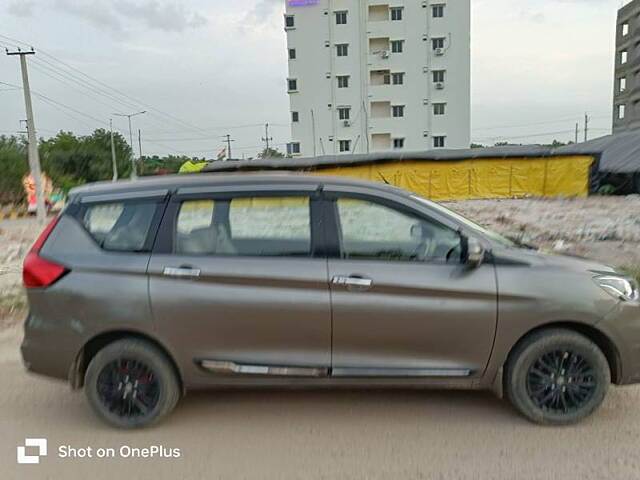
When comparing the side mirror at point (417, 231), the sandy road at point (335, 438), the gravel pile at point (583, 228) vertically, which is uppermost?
the side mirror at point (417, 231)

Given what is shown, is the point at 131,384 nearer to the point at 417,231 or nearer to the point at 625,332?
the point at 417,231

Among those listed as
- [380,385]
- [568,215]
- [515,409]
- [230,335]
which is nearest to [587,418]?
[515,409]

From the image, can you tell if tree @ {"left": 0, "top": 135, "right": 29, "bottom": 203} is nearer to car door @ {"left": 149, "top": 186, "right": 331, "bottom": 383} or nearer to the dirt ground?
the dirt ground

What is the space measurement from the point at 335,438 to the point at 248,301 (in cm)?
106

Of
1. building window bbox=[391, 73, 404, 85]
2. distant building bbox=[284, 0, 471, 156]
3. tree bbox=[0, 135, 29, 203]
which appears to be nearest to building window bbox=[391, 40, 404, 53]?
distant building bbox=[284, 0, 471, 156]

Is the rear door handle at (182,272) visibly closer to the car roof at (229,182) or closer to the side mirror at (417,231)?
the car roof at (229,182)

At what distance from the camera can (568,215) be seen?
14734 millimetres

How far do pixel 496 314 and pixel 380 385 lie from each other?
0.89 metres

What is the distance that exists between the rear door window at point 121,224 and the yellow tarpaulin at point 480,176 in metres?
20.9

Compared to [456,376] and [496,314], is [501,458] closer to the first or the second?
[456,376]

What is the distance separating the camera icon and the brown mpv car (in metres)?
0.41

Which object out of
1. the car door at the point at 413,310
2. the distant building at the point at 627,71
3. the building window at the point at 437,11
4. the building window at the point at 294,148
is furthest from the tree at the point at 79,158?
the distant building at the point at 627,71

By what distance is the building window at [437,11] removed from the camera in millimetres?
45594

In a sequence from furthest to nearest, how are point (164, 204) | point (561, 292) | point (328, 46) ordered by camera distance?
point (328, 46) < point (164, 204) < point (561, 292)
